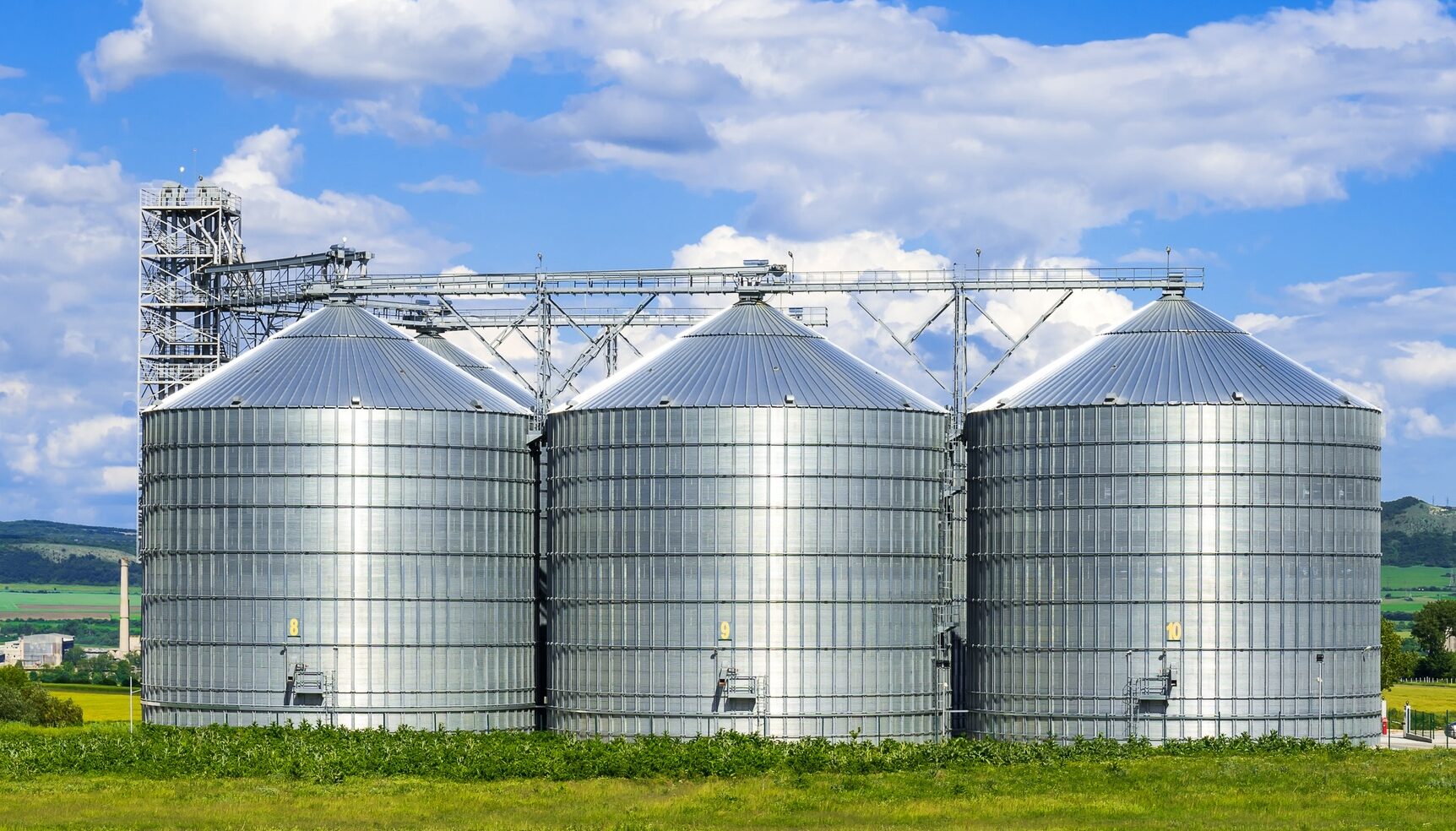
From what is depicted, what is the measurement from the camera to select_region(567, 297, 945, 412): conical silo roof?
104 meters

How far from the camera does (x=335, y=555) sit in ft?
346

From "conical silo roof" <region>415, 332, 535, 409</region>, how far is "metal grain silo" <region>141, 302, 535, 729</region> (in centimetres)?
1314

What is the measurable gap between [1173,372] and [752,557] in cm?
2467

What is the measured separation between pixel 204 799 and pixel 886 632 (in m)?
36.2

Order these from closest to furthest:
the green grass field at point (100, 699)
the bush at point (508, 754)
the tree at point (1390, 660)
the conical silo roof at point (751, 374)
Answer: the bush at point (508, 754) → the conical silo roof at point (751, 374) → the green grass field at point (100, 699) → the tree at point (1390, 660)

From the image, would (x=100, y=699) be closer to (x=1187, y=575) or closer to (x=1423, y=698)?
(x=1187, y=575)

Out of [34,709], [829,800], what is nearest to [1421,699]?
[829,800]

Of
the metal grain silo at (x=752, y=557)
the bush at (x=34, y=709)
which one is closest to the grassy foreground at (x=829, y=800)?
the metal grain silo at (x=752, y=557)

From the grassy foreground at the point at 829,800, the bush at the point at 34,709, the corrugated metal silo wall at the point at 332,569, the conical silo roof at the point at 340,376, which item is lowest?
the bush at the point at 34,709

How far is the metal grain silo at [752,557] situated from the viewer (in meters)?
102

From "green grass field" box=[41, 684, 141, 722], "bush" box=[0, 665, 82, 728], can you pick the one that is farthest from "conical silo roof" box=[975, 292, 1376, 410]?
"bush" box=[0, 665, 82, 728]

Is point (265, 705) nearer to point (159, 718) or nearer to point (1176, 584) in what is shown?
point (159, 718)

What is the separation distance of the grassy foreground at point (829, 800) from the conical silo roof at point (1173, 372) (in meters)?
19.4

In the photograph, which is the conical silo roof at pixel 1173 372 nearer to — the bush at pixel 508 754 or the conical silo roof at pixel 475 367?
the bush at pixel 508 754
